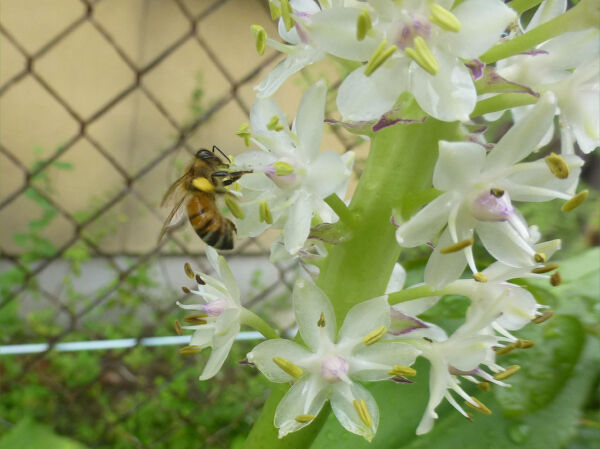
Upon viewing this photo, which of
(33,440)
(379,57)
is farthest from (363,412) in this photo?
(33,440)

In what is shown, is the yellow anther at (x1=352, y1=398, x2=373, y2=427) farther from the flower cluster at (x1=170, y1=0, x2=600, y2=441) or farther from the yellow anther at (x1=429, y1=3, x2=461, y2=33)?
the yellow anther at (x1=429, y1=3, x2=461, y2=33)

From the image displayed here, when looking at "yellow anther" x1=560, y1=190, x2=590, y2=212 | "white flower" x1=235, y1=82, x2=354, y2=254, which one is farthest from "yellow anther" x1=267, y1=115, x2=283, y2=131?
"yellow anther" x1=560, y1=190, x2=590, y2=212

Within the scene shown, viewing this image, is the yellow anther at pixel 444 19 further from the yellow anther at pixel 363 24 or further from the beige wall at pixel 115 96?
the beige wall at pixel 115 96

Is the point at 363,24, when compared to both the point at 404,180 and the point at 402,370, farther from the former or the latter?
the point at 402,370

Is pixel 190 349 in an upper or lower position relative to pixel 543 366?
upper

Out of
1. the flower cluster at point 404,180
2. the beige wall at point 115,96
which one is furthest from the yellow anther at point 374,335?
the beige wall at point 115,96
